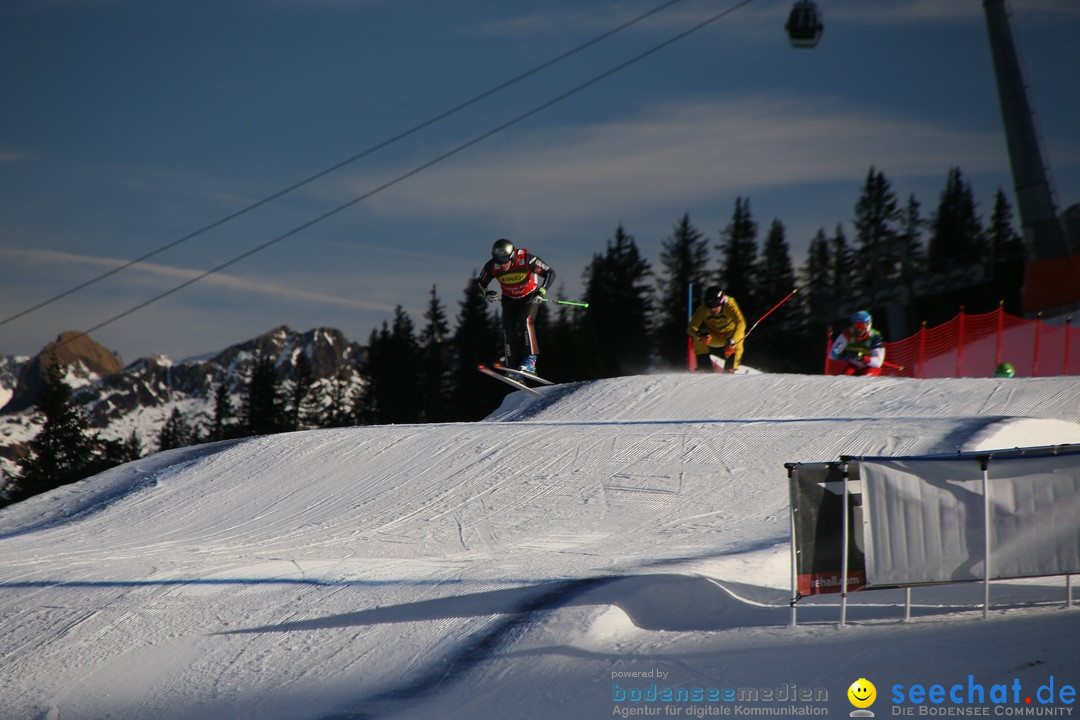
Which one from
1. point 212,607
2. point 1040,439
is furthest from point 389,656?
point 1040,439

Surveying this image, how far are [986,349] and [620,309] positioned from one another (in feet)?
145

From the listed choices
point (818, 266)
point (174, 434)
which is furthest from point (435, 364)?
point (818, 266)

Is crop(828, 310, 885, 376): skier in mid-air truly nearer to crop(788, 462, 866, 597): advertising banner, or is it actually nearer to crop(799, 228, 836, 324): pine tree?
crop(788, 462, 866, 597): advertising banner

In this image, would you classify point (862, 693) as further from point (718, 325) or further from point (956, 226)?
point (956, 226)

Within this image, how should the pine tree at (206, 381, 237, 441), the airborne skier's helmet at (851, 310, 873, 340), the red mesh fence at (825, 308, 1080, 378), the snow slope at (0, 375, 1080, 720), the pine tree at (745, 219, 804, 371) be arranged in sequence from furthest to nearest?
1. the pine tree at (206, 381, 237, 441)
2. the pine tree at (745, 219, 804, 371)
3. the red mesh fence at (825, 308, 1080, 378)
4. the airborne skier's helmet at (851, 310, 873, 340)
5. the snow slope at (0, 375, 1080, 720)

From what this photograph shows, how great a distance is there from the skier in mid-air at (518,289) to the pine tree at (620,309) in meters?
47.8

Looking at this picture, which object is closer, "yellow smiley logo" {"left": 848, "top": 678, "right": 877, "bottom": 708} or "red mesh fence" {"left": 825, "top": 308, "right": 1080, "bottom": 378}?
"yellow smiley logo" {"left": 848, "top": 678, "right": 877, "bottom": 708}

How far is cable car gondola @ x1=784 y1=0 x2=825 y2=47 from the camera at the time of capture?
60.6 feet

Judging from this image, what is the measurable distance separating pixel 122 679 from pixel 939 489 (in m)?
5.45

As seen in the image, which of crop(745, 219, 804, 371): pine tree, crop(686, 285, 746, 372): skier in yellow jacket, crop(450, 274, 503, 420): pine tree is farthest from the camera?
crop(745, 219, 804, 371): pine tree

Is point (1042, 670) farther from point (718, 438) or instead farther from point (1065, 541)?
point (718, 438)

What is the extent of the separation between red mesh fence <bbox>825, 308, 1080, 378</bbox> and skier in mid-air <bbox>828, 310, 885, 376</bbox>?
5.44m

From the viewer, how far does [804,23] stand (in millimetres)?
18484

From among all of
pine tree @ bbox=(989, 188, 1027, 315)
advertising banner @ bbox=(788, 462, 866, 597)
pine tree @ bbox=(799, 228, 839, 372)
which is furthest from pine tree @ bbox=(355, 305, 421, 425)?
advertising banner @ bbox=(788, 462, 866, 597)
